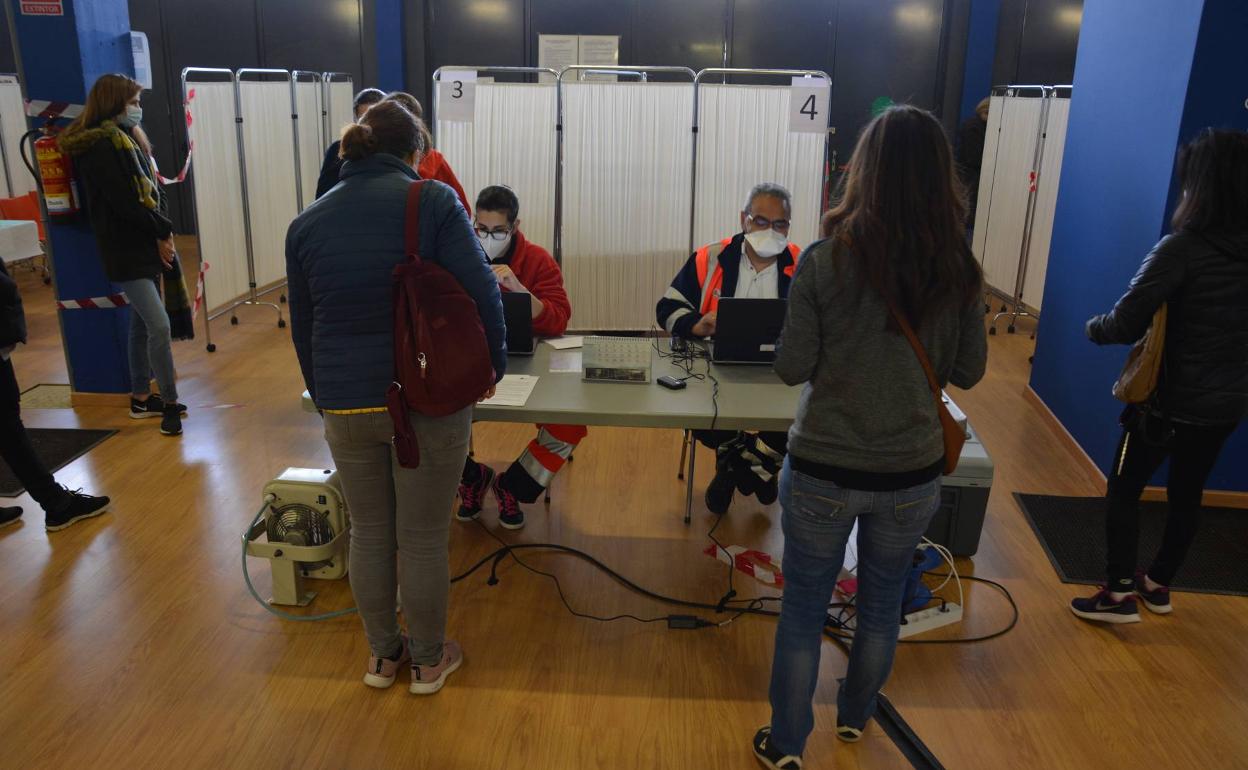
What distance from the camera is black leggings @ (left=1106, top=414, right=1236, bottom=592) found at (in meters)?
2.66

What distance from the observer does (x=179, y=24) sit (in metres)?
8.49

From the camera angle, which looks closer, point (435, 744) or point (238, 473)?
point (435, 744)

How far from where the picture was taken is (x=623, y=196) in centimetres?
522

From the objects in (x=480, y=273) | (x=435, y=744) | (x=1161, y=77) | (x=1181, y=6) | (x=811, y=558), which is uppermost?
(x=1181, y=6)

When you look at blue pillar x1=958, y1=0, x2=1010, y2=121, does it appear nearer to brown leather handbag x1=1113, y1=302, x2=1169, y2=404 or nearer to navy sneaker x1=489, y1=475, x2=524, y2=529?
brown leather handbag x1=1113, y1=302, x2=1169, y2=404

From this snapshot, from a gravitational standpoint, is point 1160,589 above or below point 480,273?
below

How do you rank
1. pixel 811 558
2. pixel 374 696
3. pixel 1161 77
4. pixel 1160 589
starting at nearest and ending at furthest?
pixel 811 558, pixel 374 696, pixel 1160 589, pixel 1161 77

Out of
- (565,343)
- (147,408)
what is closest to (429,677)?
(565,343)

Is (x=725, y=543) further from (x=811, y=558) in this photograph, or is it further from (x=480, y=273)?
(x=480, y=273)

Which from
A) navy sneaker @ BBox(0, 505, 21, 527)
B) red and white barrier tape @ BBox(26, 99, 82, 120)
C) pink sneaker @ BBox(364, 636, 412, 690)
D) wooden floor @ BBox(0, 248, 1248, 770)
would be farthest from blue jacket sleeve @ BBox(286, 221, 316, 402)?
red and white barrier tape @ BBox(26, 99, 82, 120)

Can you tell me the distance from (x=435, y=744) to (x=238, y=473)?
76.5 inches

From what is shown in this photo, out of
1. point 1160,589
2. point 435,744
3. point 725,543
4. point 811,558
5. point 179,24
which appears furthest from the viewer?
point 179,24

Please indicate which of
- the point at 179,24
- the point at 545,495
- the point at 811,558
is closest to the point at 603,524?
the point at 545,495

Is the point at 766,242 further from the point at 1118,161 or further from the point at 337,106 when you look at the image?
the point at 337,106
